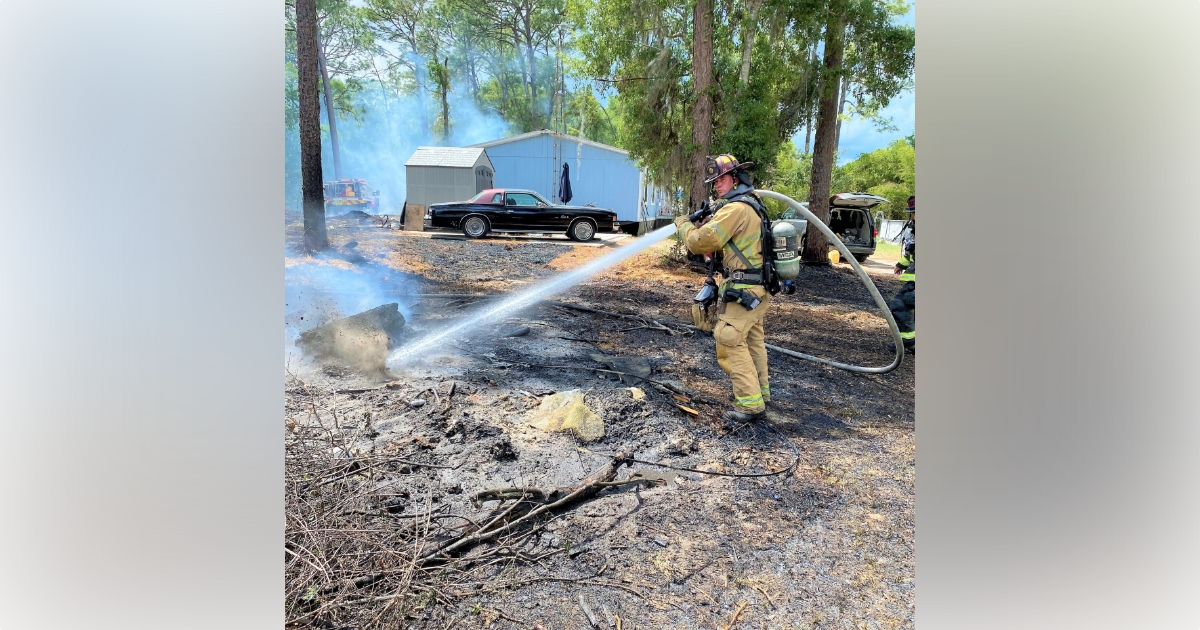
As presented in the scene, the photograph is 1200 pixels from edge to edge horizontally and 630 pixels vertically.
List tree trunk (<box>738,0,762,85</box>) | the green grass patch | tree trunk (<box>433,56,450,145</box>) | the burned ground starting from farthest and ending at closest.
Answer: the green grass patch → tree trunk (<box>738,0,762,85</box>) → tree trunk (<box>433,56,450,145</box>) → the burned ground

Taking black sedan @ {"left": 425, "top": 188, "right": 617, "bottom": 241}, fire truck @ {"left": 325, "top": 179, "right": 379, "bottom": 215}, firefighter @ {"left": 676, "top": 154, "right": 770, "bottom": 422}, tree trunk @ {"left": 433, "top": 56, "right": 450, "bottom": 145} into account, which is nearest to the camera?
firefighter @ {"left": 676, "top": 154, "right": 770, "bottom": 422}

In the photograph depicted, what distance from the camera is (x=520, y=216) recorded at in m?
9.31

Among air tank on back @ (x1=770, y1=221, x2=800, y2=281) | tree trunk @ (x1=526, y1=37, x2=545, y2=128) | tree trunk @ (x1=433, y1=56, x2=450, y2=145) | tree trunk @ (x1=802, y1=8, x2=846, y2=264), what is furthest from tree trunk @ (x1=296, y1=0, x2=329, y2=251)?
tree trunk @ (x1=802, y1=8, x2=846, y2=264)

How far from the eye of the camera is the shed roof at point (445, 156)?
4898 mm

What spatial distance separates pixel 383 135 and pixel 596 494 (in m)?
3.28

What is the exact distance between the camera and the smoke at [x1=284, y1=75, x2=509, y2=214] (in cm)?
406

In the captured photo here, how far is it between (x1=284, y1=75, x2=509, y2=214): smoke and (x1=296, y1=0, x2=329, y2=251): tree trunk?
8cm

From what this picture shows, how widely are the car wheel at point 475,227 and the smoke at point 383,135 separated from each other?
3484 mm

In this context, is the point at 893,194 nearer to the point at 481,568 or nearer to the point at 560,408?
the point at 560,408

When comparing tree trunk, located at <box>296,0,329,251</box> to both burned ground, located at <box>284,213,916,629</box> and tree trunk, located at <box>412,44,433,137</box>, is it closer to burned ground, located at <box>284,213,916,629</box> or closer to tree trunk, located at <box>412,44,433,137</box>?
burned ground, located at <box>284,213,916,629</box>

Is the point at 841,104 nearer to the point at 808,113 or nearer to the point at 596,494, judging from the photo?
the point at 808,113

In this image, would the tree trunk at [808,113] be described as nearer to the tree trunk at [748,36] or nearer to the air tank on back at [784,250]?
the tree trunk at [748,36]

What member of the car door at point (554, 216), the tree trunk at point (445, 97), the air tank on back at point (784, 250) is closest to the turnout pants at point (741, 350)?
the air tank on back at point (784, 250)

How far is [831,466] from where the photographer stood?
3.06 meters
